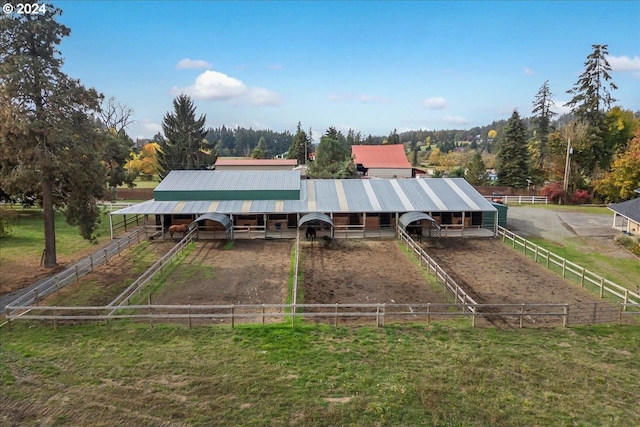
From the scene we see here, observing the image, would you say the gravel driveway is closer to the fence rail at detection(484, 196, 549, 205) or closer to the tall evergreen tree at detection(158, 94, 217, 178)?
the fence rail at detection(484, 196, 549, 205)

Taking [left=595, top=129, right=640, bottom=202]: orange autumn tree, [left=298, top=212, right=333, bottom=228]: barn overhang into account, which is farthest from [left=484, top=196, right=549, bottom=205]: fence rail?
[left=298, top=212, right=333, bottom=228]: barn overhang

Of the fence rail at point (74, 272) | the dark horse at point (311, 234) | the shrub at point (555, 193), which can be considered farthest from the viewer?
the shrub at point (555, 193)

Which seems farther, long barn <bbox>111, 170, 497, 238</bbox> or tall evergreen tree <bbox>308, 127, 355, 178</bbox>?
tall evergreen tree <bbox>308, 127, 355, 178</bbox>

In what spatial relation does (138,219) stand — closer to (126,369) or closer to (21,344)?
(21,344)

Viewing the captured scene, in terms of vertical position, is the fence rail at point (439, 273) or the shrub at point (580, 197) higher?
the shrub at point (580, 197)

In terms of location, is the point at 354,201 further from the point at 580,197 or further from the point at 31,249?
the point at 580,197

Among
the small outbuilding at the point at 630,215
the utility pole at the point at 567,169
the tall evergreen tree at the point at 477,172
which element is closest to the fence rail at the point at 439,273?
the small outbuilding at the point at 630,215

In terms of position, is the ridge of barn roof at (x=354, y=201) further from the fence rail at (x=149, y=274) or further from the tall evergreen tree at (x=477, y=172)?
the tall evergreen tree at (x=477, y=172)
